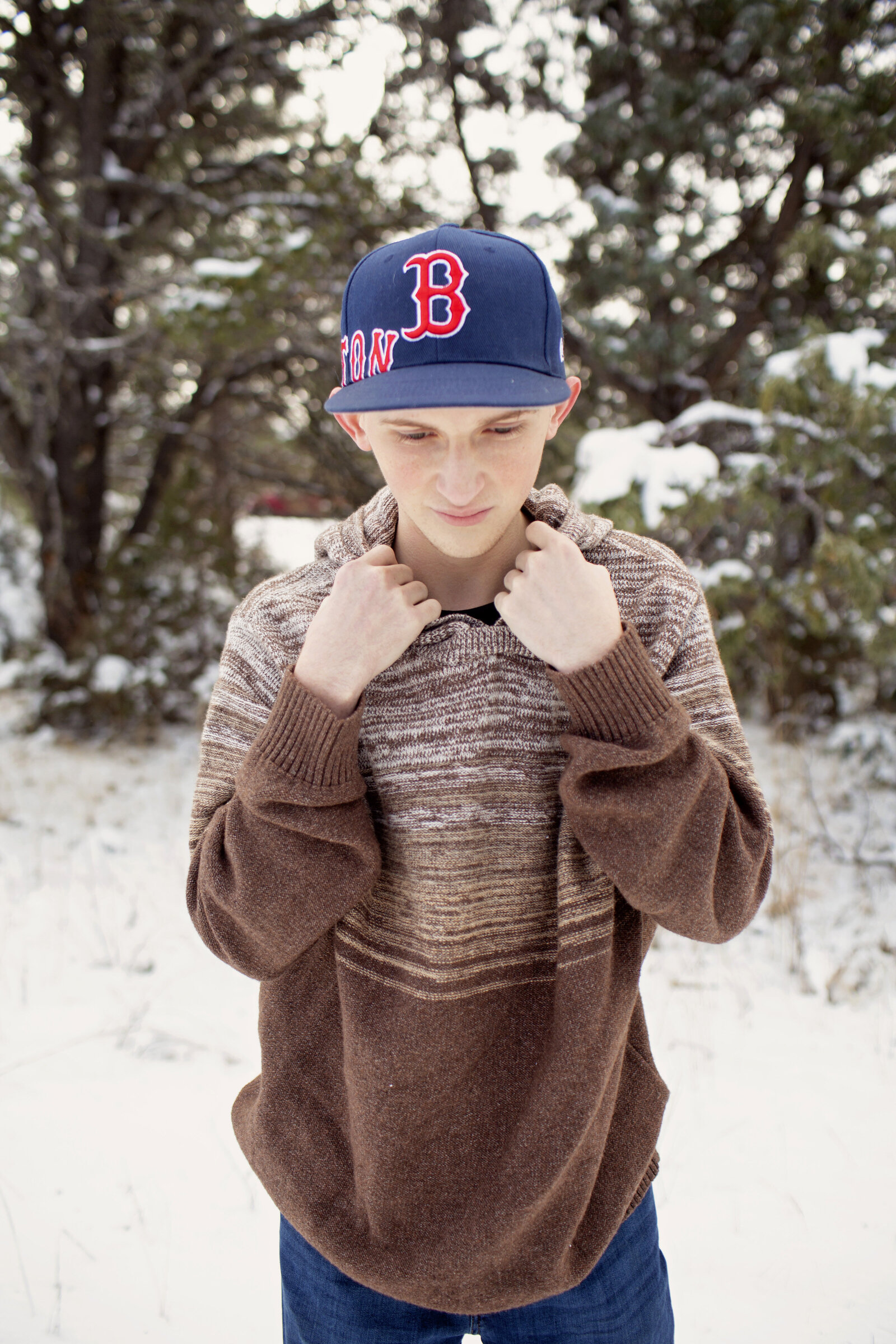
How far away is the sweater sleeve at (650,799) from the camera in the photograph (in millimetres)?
971

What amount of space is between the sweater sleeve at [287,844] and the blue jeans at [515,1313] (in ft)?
1.54

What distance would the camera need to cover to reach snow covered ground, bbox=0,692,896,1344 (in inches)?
84.7

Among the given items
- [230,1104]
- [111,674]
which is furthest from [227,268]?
[230,1104]

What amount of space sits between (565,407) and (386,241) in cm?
516

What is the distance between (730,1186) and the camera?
2.48 metres

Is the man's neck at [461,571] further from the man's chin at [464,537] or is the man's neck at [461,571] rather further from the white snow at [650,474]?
the white snow at [650,474]

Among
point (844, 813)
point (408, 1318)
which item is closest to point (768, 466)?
point (844, 813)

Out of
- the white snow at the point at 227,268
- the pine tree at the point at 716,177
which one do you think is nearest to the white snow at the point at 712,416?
the pine tree at the point at 716,177

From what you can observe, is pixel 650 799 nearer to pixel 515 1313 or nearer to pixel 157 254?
pixel 515 1313

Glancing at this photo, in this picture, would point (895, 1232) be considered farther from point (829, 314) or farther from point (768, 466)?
point (829, 314)

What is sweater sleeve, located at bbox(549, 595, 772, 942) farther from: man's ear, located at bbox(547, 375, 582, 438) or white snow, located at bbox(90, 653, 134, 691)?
white snow, located at bbox(90, 653, 134, 691)

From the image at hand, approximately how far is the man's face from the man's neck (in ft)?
0.30

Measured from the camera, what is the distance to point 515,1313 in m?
1.19

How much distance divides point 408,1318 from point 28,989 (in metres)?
2.70
